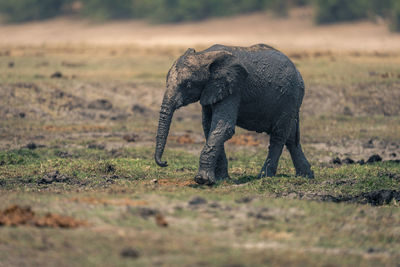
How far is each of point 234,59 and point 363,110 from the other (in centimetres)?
1220

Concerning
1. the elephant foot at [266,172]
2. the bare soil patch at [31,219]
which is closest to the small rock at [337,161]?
the elephant foot at [266,172]

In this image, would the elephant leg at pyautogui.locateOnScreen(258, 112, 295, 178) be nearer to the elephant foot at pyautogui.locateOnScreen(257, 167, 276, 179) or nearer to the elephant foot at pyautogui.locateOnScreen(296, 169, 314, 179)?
the elephant foot at pyautogui.locateOnScreen(257, 167, 276, 179)

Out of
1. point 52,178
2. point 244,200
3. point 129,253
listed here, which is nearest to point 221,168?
point 52,178

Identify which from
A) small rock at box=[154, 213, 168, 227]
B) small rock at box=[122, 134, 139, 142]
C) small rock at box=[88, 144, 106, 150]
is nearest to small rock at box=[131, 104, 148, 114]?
small rock at box=[122, 134, 139, 142]

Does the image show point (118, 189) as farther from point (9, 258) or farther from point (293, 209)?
point (9, 258)

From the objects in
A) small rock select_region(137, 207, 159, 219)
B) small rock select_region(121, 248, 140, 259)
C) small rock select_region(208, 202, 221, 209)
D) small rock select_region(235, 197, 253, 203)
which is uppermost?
small rock select_region(121, 248, 140, 259)

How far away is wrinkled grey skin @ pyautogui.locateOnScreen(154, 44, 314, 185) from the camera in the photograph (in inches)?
479

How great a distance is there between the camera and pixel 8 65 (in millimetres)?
29703

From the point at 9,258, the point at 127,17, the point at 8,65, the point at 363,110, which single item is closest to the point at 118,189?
the point at 9,258

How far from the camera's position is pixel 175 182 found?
12352 mm

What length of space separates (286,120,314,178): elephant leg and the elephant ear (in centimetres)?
207

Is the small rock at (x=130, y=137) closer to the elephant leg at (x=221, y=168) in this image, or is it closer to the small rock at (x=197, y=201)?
the elephant leg at (x=221, y=168)

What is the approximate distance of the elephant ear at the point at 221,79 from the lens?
12.3 metres

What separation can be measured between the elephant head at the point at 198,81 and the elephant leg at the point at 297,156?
2026 mm
